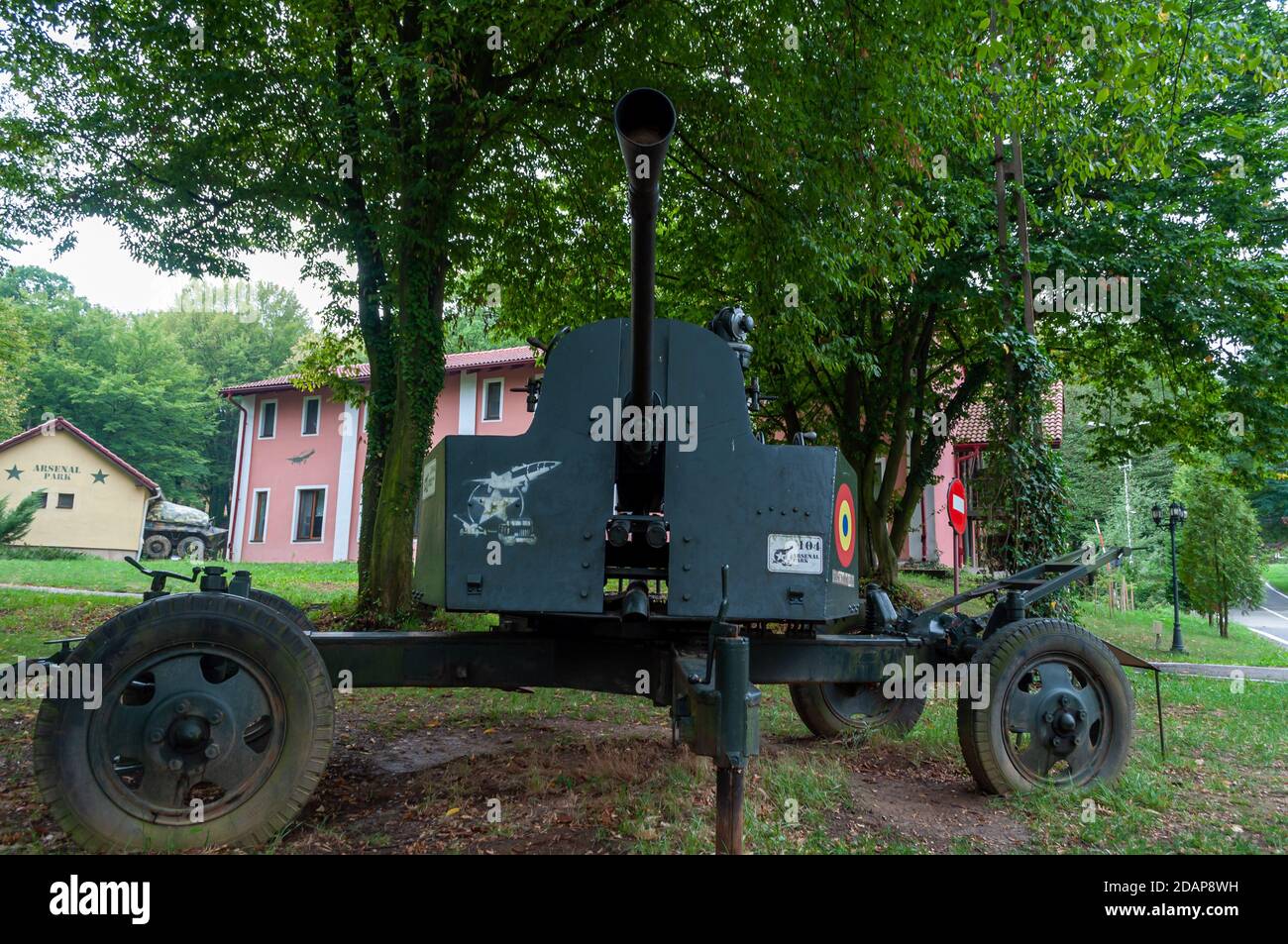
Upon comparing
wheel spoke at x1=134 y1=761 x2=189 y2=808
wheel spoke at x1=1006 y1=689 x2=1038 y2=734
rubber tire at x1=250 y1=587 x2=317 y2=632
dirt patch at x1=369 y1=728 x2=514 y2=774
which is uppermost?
rubber tire at x1=250 y1=587 x2=317 y2=632

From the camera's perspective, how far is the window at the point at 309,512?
1231 inches

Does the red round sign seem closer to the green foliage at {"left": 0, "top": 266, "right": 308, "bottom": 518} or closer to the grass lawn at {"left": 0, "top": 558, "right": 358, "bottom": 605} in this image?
the grass lawn at {"left": 0, "top": 558, "right": 358, "bottom": 605}

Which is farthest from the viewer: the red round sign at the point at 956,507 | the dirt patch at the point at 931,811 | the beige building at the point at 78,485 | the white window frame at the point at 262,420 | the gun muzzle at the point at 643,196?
the beige building at the point at 78,485

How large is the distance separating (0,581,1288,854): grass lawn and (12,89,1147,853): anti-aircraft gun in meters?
0.41

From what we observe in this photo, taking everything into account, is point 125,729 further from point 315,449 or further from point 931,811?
point 315,449

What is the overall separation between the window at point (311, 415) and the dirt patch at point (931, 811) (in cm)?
3005

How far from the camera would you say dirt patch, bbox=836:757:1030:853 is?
421 centimetres

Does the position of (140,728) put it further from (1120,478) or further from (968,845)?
(1120,478)

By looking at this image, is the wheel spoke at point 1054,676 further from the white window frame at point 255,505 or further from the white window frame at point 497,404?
the white window frame at point 255,505

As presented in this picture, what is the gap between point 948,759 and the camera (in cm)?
584

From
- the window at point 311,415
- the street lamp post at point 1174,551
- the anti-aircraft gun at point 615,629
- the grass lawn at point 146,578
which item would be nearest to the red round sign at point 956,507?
the anti-aircraft gun at point 615,629

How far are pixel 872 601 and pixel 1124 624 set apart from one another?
2255cm

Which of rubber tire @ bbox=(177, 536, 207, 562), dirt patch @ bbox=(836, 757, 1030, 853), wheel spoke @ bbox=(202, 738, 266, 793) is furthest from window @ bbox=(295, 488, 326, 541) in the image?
wheel spoke @ bbox=(202, 738, 266, 793)

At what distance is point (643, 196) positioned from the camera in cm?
336
